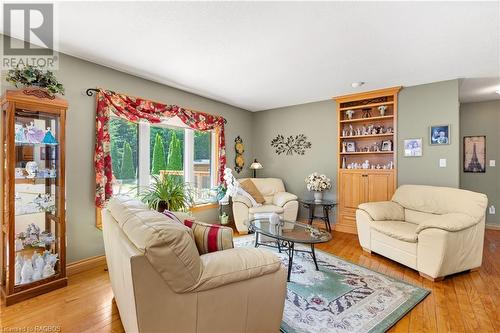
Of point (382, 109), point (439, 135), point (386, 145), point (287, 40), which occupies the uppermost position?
point (287, 40)

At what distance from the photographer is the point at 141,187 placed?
3.43 meters

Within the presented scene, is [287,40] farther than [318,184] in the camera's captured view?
No

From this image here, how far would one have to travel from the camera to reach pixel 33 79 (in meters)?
2.21

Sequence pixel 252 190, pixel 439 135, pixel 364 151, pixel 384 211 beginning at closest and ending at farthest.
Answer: pixel 384 211, pixel 439 135, pixel 364 151, pixel 252 190

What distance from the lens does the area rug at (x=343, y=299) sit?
1825mm

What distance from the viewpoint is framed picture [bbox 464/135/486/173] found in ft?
14.9

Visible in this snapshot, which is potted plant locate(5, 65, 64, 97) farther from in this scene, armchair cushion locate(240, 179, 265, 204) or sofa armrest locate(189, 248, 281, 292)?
armchair cushion locate(240, 179, 265, 204)

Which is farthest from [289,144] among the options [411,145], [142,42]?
[142,42]

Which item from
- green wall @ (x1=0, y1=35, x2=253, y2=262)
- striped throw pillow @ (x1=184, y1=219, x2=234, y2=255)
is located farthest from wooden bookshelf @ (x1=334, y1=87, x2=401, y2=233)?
green wall @ (x1=0, y1=35, x2=253, y2=262)

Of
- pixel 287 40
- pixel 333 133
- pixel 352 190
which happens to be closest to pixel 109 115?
pixel 287 40

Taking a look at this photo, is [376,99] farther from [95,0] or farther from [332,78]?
[95,0]

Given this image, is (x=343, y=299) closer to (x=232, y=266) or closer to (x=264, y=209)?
(x=232, y=266)

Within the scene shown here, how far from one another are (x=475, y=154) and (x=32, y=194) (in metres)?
6.78

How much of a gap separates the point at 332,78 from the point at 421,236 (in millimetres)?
2245
